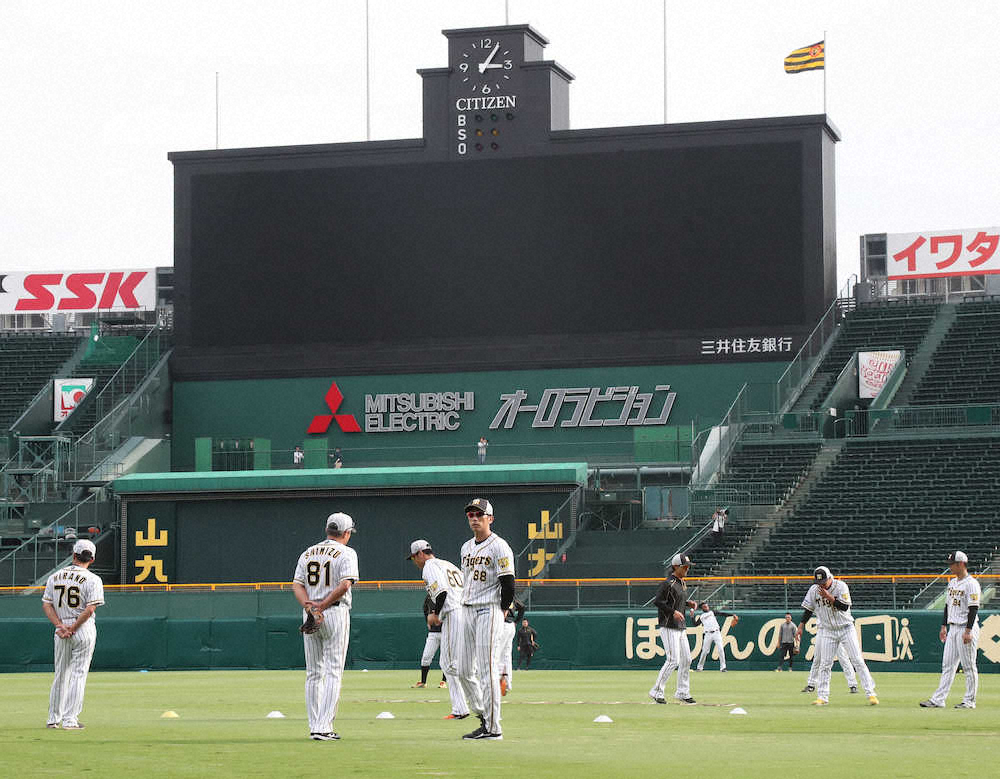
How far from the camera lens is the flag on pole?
51688mm

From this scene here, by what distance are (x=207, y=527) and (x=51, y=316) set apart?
53.8 ft

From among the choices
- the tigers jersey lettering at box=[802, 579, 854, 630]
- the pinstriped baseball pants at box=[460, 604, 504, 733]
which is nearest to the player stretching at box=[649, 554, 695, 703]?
the tigers jersey lettering at box=[802, 579, 854, 630]

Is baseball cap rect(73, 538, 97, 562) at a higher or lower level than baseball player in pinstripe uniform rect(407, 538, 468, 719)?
higher

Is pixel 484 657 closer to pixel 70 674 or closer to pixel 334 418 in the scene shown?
pixel 70 674

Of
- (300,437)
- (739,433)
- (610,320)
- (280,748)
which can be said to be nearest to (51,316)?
(300,437)

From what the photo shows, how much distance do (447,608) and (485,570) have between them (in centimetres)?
493

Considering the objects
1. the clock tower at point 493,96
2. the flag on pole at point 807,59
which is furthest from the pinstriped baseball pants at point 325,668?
the flag on pole at point 807,59

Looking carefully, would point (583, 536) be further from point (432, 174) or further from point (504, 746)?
point (504, 746)

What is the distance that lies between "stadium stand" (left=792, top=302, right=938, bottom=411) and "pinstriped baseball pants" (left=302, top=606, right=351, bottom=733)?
1397 inches

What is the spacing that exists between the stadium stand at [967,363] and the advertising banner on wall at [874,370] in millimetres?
1010

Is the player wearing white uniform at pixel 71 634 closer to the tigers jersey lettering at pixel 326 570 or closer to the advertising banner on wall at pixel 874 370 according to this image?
the tigers jersey lettering at pixel 326 570

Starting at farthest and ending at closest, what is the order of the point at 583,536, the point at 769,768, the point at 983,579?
the point at 583,536
the point at 983,579
the point at 769,768

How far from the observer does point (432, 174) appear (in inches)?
2018

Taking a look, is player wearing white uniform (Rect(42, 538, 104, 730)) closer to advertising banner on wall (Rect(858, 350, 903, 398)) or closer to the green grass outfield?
the green grass outfield
